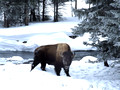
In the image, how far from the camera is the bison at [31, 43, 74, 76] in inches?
333

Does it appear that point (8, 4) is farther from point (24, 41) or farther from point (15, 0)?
point (24, 41)

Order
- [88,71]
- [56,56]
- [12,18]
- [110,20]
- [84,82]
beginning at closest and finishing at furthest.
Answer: [110,20] → [84,82] → [56,56] → [88,71] → [12,18]

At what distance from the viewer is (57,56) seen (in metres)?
8.67

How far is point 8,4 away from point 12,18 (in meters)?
2.98

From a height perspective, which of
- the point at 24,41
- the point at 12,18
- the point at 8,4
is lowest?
the point at 24,41

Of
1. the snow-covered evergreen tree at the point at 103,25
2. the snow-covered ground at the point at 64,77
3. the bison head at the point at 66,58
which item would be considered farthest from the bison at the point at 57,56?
the snow-covered evergreen tree at the point at 103,25

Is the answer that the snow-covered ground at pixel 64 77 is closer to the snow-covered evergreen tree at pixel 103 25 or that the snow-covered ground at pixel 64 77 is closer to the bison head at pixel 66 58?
the bison head at pixel 66 58

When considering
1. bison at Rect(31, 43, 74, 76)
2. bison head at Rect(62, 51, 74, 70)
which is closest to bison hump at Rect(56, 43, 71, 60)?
bison at Rect(31, 43, 74, 76)

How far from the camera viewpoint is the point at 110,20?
667 centimetres

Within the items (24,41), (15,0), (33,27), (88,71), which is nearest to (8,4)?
(15,0)

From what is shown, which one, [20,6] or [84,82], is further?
[20,6]

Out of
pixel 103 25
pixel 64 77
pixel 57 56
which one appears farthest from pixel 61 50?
pixel 103 25

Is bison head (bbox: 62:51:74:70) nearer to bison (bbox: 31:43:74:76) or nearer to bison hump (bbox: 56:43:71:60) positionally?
bison (bbox: 31:43:74:76)

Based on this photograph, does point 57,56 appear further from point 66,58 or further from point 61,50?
point 66,58
